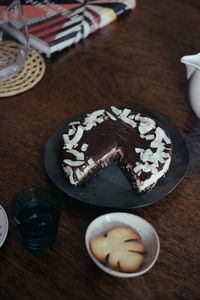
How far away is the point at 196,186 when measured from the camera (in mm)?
813

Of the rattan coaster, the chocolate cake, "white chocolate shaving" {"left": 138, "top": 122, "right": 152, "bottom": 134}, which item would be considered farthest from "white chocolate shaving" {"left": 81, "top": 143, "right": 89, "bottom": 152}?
the rattan coaster

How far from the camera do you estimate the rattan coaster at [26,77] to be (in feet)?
3.23

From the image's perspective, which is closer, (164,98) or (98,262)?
(98,262)

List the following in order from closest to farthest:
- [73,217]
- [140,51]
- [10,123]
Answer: [73,217]
[10,123]
[140,51]

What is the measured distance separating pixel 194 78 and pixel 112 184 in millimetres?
283

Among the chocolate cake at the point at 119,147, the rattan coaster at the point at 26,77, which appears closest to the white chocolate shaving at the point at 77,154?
the chocolate cake at the point at 119,147

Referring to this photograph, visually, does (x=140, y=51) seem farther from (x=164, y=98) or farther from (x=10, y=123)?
(x=10, y=123)

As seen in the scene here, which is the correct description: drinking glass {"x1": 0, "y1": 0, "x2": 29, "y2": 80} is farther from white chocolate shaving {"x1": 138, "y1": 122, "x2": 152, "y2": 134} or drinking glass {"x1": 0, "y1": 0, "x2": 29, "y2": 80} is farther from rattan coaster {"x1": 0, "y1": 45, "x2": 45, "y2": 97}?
white chocolate shaving {"x1": 138, "y1": 122, "x2": 152, "y2": 134}

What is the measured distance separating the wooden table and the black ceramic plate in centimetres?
2

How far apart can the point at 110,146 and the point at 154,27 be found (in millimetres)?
515

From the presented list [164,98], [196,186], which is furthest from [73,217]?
[164,98]

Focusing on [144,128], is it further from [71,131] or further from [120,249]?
[120,249]

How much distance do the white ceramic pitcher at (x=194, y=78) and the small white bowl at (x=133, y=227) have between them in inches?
12.8

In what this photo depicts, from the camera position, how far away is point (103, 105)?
95cm
